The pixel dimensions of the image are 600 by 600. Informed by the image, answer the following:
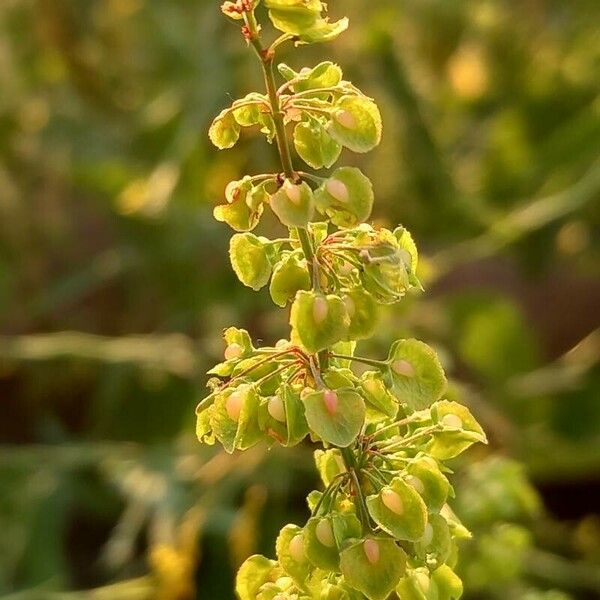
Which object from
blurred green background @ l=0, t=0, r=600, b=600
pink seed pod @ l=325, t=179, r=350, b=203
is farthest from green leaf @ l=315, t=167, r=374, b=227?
blurred green background @ l=0, t=0, r=600, b=600

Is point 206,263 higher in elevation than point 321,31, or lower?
higher

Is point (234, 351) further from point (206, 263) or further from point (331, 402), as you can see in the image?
point (206, 263)

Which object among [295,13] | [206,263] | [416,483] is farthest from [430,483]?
[206,263]

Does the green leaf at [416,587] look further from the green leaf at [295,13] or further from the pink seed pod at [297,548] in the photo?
the green leaf at [295,13]

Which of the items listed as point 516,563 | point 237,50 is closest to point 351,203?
point 516,563

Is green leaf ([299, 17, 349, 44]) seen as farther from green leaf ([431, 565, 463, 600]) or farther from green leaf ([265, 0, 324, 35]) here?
green leaf ([431, 565, 463, 600])
